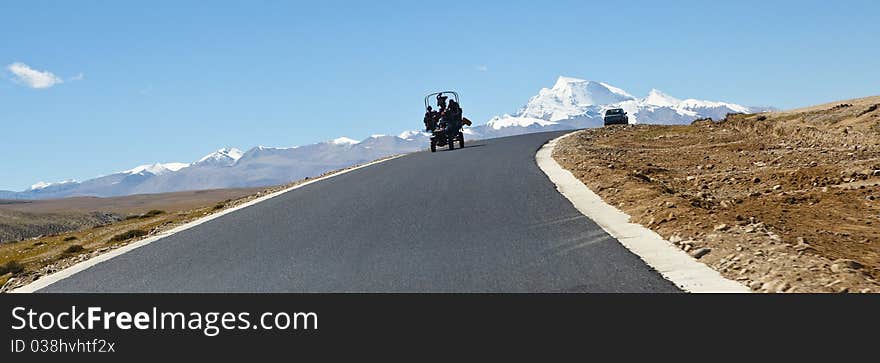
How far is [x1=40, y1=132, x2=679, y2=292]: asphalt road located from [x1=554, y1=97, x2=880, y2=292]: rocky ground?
84 centimetres

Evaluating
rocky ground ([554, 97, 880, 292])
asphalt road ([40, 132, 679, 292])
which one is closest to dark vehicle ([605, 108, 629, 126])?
rocky ground ([554, 97, 880, 292])

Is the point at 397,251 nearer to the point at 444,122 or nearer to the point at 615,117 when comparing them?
the point at 444,122

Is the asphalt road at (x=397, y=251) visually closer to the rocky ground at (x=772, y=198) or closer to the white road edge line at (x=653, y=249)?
the white road edge line at (x=653, y=249)

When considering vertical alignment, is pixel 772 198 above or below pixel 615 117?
below

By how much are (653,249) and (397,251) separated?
272 centimetres

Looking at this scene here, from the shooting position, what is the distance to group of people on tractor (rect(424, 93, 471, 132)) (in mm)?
35803

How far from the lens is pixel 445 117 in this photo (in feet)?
118

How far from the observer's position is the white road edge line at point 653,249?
252 inches

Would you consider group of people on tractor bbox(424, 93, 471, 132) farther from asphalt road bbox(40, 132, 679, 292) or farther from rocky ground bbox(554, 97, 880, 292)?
asphalt road bbox(40, 132, 679, 292)

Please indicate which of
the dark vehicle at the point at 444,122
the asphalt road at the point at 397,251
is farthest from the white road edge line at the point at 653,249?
the dark vehicle at the point at 444,122

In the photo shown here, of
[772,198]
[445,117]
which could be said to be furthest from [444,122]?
[772,198]
